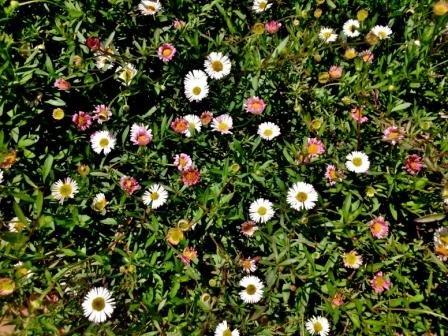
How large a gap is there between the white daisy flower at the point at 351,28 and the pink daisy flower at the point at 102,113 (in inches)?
52.3

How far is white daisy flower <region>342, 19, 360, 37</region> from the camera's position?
2.38 m

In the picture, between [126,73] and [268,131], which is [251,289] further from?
[126,73]

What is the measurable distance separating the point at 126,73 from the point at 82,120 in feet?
1.00

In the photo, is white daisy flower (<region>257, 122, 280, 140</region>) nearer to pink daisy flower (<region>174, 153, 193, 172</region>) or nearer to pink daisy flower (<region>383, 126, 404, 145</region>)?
pink daisy flower (<region>174, 153, 193, 172</region>)

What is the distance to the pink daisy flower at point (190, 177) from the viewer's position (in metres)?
2.03

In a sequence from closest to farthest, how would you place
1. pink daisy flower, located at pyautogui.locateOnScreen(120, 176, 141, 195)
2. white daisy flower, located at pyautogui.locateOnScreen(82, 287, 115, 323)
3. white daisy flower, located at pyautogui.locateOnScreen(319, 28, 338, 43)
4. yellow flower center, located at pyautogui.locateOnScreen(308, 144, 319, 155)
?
1. white daisy flower, located at pyautogui.locateOnScreen(82, 287, 115, 323)
2. pink daisy flower, located at pyautogui.locateOnScreen(120, 176, 141, 195)
3. yellow flower center, located at pyautogui.locateOnScreen(308, 144, 319, 155)
4. white daisy flower, located at pyautogui.locateOnScreen(319, 28, 338, 43)

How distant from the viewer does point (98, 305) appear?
6.15 feet

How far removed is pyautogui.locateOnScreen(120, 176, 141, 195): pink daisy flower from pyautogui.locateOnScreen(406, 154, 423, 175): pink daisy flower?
125cm

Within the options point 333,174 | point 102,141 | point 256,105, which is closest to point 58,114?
point 102,141

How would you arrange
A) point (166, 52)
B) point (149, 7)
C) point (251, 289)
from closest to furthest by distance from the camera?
point (251, 289) → point (166, 52) → point (149, 7)

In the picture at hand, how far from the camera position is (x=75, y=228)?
2.04 m

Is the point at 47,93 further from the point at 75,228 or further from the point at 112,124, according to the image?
the point at 75,228

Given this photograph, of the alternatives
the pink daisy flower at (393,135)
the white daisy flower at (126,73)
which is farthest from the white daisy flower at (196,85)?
the pink daisy flower at (393,135)

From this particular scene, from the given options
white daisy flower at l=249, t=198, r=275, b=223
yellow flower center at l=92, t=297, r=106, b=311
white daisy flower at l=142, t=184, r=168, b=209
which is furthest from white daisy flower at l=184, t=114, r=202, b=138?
yellow flower center at l=92, t=297, r=106, b=311
